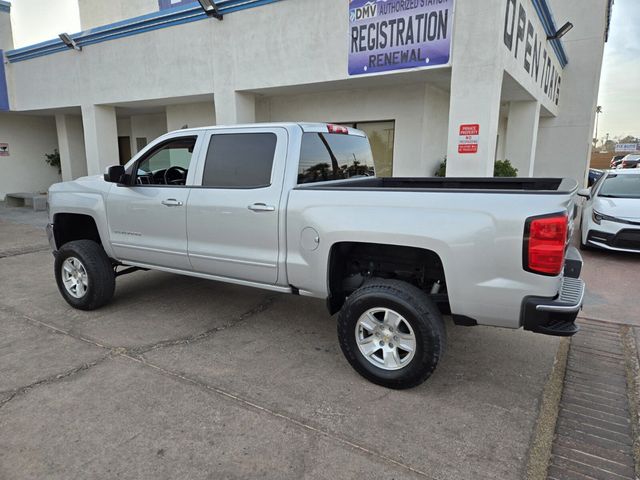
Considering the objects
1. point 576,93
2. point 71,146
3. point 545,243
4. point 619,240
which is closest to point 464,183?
point 545,243

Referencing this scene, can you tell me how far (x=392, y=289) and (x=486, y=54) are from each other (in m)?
6.02

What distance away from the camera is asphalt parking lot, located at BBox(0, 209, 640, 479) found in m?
2.60

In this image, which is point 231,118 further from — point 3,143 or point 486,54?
point 3,143

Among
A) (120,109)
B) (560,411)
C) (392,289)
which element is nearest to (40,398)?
(392,289)

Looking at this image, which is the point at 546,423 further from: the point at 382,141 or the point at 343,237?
the point at 382,141

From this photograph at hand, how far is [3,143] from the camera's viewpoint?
1750 centimetres

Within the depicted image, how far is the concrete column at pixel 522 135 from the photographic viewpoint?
12.1 metres

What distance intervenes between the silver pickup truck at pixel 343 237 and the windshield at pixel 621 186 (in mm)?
5382

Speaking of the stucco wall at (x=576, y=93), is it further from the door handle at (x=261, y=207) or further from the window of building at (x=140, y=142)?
the door handle at (x=261, y=207)

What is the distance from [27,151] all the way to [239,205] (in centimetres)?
1853

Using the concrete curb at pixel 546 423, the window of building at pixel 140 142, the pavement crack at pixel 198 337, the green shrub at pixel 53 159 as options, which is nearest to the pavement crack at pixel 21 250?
the pavement crack at pixel 198 337

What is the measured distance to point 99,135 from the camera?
45.0 feet

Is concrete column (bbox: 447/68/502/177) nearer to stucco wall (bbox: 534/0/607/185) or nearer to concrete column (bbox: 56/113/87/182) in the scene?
stucco wall (bbox: 534/0/607/185)

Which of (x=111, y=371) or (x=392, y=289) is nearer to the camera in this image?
(x=392, y=289)
